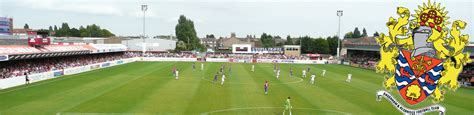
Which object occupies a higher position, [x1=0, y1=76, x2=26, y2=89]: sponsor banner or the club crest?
the club crest

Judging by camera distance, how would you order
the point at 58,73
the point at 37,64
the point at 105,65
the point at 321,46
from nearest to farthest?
the point at 58,73 < the point at 37,64 < the point at 105,65 < the point at 321,46

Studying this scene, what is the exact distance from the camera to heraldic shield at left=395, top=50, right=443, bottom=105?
Result: 1883 centimetres

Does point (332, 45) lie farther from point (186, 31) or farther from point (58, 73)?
point (58, 73)

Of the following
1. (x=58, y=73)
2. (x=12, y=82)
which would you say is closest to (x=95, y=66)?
(x=58, y=73)

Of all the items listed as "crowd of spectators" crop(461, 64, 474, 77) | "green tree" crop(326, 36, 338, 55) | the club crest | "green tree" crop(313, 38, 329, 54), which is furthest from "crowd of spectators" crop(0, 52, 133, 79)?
"green tree" crop(326, 36, 338, 55)

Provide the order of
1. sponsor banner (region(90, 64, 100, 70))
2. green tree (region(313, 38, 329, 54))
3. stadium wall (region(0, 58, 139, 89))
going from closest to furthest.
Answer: stadium wall (region(0, 58, 139, 89))
sponsor banner (region(90, 64, 100, 70))
green tree (region(313, 38, 329, 54))

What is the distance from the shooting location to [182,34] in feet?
439

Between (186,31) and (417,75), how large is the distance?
387ft

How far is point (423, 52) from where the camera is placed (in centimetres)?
1880

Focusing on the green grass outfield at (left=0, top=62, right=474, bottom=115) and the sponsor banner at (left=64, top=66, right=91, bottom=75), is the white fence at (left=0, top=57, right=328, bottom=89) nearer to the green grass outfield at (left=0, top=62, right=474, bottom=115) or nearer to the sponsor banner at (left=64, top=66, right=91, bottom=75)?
the sponsor banner at (left=64, top=66, right=91, bottom=75)

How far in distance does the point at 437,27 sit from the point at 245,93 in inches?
664

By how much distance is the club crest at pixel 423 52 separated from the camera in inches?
728

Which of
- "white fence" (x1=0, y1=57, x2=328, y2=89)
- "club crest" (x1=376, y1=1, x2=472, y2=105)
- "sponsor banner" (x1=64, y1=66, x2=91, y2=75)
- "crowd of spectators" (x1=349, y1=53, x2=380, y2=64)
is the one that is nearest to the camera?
"club crest" (x1=376, y1=1, x2=472, y2=105)

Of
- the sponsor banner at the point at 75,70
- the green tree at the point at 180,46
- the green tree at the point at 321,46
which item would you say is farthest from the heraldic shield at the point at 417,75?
the green tree at the point at 321,46
